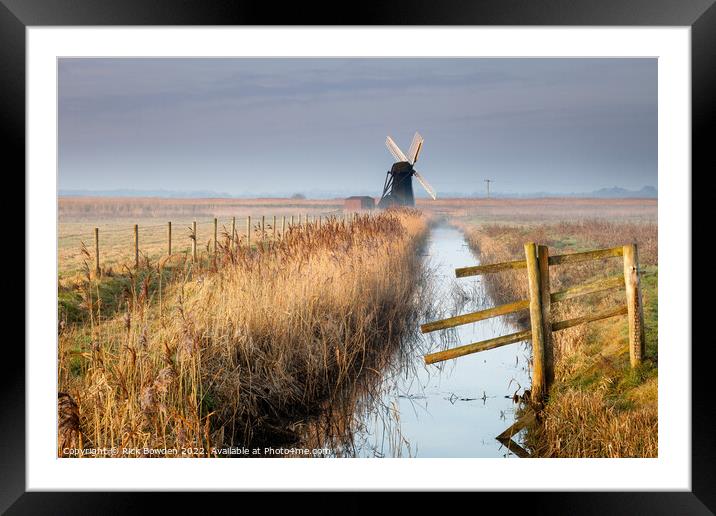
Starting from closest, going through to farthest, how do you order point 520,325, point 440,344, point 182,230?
point 182,230 → point 440,344 → point 520,325

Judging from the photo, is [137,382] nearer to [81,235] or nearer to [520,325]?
[81,235]

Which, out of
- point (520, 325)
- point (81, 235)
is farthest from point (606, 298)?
point (81, 235)

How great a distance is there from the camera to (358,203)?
6.70 meters

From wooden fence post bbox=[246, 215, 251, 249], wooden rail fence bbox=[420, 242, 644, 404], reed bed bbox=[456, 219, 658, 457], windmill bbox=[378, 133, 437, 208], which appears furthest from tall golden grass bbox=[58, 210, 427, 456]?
reed bed bbox=[456, 219, 658, 457]

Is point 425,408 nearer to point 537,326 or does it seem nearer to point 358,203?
point 537,326

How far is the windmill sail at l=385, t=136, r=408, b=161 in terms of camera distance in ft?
18.9

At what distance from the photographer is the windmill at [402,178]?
19.7 ft

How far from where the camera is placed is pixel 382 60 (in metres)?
5.43

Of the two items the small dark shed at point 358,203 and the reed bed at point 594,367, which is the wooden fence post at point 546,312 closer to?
the reed bed at point 594,367

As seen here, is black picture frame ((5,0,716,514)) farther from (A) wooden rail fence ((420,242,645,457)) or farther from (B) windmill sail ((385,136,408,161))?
(B) windmill sail ((385,136,408,161))

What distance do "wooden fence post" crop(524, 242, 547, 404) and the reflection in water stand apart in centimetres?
21

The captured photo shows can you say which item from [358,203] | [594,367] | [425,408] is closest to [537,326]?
[594,367]
